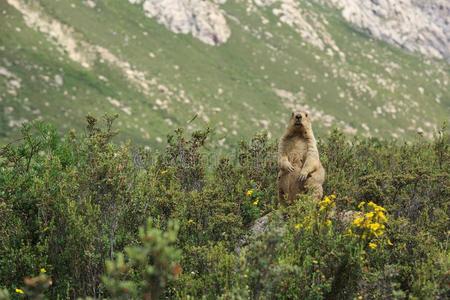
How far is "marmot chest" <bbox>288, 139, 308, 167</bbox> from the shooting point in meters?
14.4

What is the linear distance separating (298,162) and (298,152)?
0.28 m

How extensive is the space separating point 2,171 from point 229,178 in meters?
7.47

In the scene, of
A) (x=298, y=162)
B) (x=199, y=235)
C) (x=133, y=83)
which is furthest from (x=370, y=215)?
(x=133, y=83)

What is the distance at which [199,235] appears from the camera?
12.7m

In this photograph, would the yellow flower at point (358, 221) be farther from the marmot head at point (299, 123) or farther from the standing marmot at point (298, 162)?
the marmot head at point (299, 123)

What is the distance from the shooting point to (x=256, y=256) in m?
7.38

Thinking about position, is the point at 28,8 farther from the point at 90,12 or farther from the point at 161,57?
the point at 161,57

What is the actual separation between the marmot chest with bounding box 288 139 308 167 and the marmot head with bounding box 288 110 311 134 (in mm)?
334

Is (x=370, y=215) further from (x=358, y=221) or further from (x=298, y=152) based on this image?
(x=298, y=152)

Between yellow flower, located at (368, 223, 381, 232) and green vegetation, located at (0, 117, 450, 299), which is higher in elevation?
yellow flower, located at (368, 223, 381, 232)

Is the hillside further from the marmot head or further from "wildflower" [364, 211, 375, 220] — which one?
"wildflower" [364, 211, 375, 220]

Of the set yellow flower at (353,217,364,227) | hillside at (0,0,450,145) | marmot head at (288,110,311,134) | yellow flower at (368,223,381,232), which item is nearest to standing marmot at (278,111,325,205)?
marmot head at (288,110,311,134)

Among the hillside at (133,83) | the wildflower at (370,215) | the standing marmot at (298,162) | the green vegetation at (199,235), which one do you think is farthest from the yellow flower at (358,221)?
the hillside at (133,83)

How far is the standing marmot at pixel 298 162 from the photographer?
14000 mm
